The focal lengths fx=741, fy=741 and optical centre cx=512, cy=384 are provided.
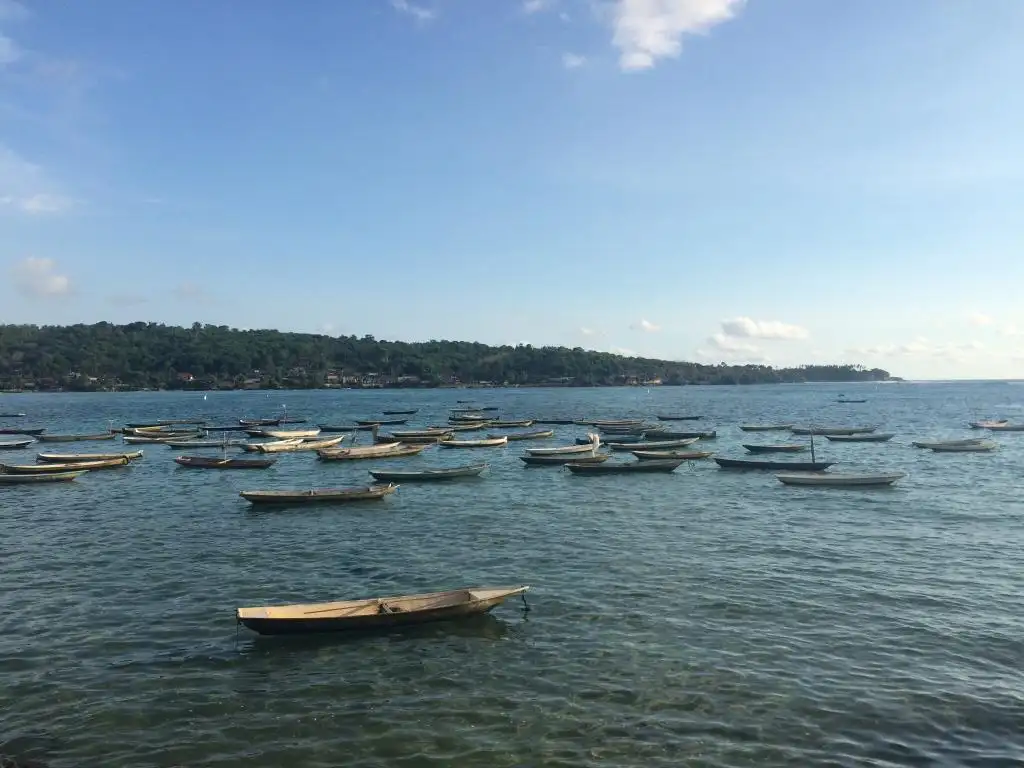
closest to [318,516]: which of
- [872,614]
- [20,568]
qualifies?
[20,568]

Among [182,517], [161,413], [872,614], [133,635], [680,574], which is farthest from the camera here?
[161,413]

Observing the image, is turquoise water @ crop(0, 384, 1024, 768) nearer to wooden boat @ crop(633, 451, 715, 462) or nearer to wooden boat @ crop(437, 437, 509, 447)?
wooden boat @ crop(633, 451, 715, 462)

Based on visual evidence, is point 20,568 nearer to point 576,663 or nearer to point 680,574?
point 576,663

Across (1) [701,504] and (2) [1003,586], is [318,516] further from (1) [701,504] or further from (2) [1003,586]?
(2) [1003,586]

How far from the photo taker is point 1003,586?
68.4 feet

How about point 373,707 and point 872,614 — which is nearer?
point 373,707

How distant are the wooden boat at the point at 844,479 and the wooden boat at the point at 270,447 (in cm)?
3789

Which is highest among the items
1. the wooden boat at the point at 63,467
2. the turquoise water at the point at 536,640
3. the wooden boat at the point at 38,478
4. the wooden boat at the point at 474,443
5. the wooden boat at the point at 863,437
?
the wooden boat at the point at 863,437

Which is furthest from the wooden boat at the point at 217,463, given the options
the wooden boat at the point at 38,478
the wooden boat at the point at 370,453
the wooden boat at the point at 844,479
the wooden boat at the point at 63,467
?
the wooden boat at the point at 844,479

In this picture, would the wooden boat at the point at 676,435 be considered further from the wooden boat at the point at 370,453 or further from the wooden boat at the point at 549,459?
the wooden boat at the point at 370,453

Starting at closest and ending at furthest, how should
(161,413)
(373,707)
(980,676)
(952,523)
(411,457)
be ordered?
(373,707) → (980,676) → (952,523) → (411,457) → (161,413)

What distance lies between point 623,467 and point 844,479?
12.7m

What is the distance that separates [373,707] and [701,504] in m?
24.2

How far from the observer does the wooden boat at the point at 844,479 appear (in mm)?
39250
